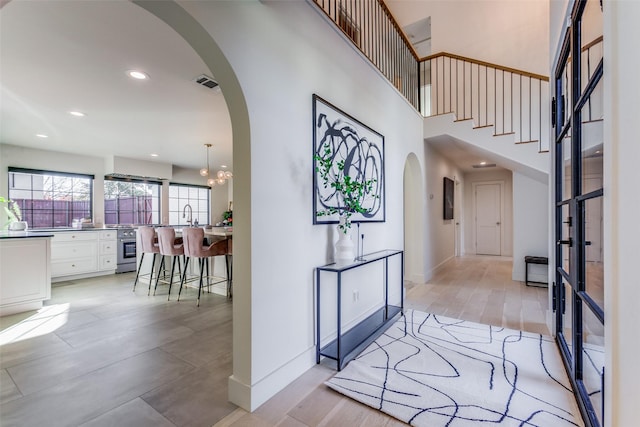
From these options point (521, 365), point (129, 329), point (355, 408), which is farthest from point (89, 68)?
point (521, 365)

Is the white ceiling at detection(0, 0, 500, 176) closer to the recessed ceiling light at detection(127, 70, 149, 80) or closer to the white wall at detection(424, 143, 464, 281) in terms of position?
the recessed ceiling light at detection(127, 70, 149, 80)

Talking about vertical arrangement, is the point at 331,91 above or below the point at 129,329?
above

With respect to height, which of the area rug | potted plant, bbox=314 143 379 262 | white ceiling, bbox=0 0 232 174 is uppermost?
white ceiling, bbox=0 0 232 174

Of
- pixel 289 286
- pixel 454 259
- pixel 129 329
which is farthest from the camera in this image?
pixel 454 259

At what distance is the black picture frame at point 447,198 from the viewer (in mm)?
6039

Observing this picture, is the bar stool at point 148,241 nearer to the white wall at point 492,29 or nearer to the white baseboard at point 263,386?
the white baseboard at point 263,386

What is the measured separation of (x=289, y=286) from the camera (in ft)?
6.52

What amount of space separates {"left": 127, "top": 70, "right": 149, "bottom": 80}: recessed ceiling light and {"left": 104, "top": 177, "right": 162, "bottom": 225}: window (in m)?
4.56

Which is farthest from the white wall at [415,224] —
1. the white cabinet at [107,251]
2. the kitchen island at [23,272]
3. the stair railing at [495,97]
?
the white cabinet at [107,251]

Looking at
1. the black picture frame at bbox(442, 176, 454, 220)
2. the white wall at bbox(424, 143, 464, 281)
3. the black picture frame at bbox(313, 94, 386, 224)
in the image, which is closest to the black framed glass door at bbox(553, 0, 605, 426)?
the black picture frame at bbox(313, 94, 386, 224)

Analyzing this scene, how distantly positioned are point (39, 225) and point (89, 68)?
184 inches

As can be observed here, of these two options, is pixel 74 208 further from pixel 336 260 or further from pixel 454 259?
pixel 454 259

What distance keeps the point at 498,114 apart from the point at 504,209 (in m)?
3.42

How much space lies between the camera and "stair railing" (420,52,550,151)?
15.7 ft
